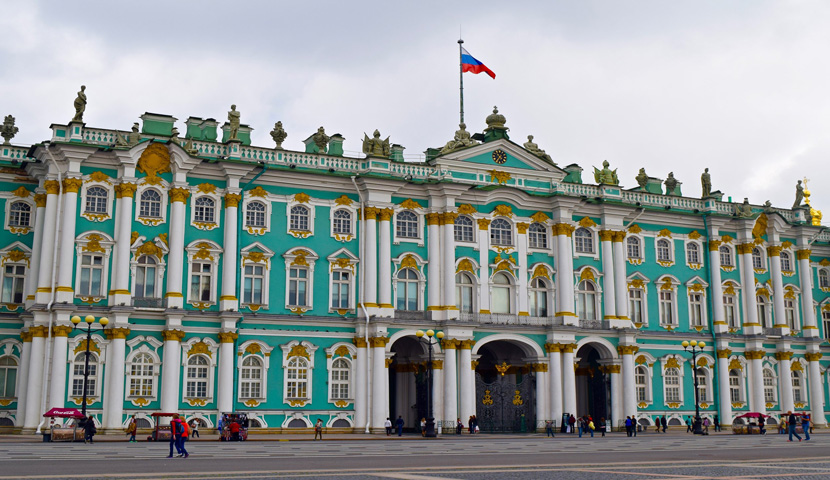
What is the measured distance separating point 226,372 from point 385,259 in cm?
1113

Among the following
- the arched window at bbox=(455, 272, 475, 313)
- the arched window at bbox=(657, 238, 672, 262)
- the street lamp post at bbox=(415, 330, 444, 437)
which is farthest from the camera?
the arched window at bbox=(657, 238, 672, 262)

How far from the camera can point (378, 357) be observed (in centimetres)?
5250

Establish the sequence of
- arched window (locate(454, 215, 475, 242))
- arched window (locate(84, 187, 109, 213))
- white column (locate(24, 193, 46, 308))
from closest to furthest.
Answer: white column (locate(24, 193, 46, 308)) → arched window (locate(84, 187, 109, 213)) → arched window (locate(454, 215, 475, 242))

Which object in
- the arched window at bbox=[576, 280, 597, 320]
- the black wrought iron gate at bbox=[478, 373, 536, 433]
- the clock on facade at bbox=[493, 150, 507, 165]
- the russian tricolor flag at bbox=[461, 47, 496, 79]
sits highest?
the russian tricolor flag at bbox=[461, 47, 496, 79]

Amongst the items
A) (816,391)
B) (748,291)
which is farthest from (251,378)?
(816,391)

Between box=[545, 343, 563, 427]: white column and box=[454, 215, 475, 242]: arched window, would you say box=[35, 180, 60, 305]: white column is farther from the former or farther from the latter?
box=[545, 343, 563, 427]: white column

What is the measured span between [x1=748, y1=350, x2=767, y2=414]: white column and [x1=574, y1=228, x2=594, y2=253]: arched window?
46.1 feet

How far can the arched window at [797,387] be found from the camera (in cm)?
6644

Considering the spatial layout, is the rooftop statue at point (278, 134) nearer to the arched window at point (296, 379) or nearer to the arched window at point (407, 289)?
the arched window at point (407, 289)

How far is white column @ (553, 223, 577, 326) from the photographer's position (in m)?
58.0

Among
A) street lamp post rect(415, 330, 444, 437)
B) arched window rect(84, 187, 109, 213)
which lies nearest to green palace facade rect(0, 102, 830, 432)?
arched window rect(84, 187, 109, 213)

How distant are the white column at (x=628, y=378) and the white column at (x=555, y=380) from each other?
4.76 m

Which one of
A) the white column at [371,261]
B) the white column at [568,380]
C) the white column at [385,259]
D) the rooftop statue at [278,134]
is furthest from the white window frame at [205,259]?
the white column at [568,380]

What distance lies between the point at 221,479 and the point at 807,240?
2337 inches
